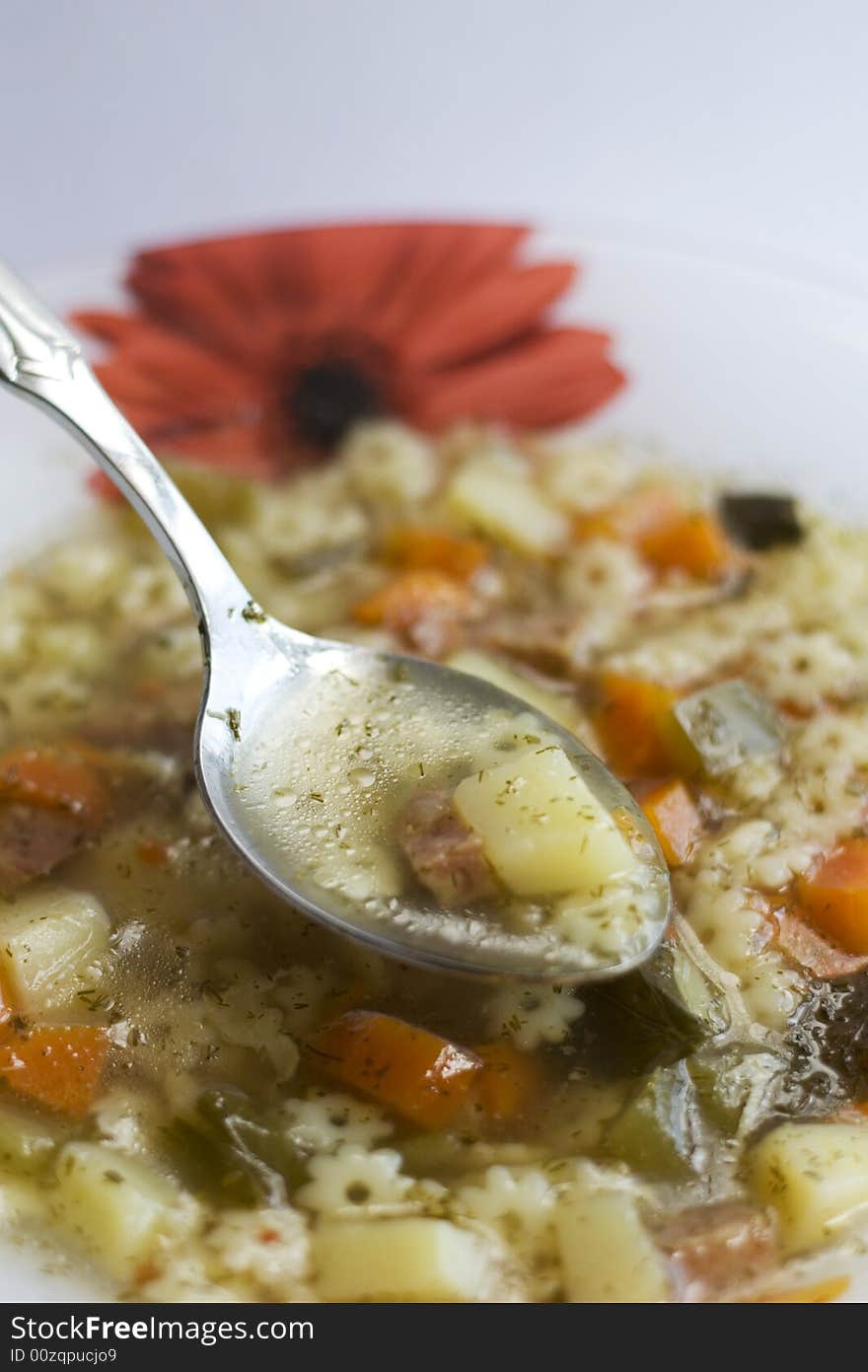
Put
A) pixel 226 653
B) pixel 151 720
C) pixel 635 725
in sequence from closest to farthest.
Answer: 1. pixel 226 653
2. pixel 635 725
3. pixel 151 720

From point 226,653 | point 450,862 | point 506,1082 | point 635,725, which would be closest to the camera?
point 450,862

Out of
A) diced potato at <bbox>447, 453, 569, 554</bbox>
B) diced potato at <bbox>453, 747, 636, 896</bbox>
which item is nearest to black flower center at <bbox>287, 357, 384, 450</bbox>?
diced potato at <bbox>447, 453, 569, 554</bbox>

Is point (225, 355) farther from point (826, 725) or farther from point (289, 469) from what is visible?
point (826, 725)

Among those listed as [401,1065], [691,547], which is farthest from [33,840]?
[691,547]

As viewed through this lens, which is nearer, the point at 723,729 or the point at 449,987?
the point at 449,987

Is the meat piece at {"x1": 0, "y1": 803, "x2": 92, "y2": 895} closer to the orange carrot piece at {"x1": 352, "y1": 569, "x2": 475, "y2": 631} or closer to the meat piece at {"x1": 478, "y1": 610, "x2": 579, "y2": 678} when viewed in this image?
the orange carrot piece at {"x1": 352, "y1": 569, "x2": 475, "y2": 631}

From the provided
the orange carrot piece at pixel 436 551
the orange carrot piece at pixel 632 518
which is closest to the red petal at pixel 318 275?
the orange carrot piece at pixel 436 551

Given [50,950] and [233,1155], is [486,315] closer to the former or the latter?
[50,950]

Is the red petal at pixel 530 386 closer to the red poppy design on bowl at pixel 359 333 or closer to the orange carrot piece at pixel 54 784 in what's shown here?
the red poppy design on bowl at pixel 359 333
